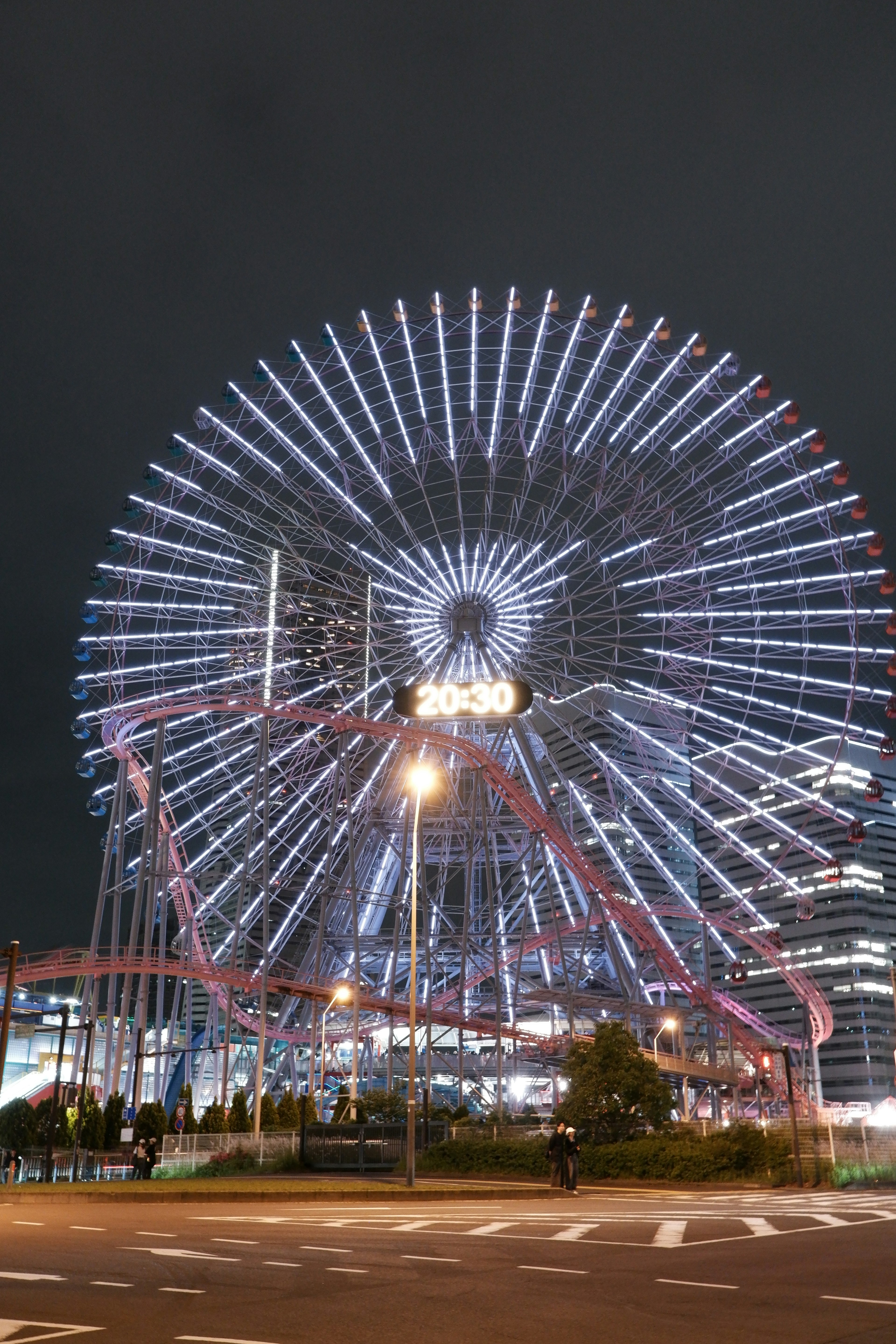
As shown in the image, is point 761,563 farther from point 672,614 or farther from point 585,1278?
point 585,1278

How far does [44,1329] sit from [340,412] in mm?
38092

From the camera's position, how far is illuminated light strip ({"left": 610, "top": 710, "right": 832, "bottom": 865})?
141 feet

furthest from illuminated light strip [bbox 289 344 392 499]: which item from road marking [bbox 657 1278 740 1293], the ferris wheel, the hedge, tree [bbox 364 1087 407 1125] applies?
road marking [bbox 657 1278 740 1293]

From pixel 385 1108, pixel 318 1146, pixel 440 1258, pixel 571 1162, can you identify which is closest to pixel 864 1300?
pixel 440 1258

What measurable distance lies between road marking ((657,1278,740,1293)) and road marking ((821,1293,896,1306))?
0.73m

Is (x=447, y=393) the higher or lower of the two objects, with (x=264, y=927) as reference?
higher

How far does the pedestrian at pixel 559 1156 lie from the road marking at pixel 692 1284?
13.4 m

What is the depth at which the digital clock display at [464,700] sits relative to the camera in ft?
81.6

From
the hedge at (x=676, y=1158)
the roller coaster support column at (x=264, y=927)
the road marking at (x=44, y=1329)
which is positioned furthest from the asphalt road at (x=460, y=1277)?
the roller coaster support column at (x=264, y=927)

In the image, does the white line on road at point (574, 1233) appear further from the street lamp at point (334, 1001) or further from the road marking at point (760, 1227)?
the street lamp at point (334, 1001)

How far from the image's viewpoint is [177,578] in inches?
1734

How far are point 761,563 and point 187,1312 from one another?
36683 mm

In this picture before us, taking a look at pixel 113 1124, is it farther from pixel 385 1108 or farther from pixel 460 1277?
pixel 460 1277

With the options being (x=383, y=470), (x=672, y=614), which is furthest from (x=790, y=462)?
(x=383, y=470)
